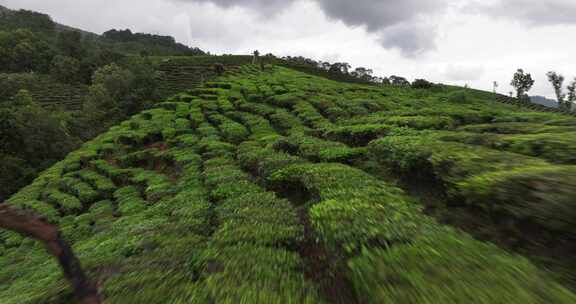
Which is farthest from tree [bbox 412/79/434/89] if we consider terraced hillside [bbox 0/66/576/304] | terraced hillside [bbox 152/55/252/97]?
terraced hillside [bbox 152/55/252/97]

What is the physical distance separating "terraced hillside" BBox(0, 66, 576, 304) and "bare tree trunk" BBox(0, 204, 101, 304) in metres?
0.79

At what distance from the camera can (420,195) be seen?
6.23 metres

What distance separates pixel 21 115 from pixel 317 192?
3270 centimetres

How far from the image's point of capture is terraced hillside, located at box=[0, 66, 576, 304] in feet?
10.7

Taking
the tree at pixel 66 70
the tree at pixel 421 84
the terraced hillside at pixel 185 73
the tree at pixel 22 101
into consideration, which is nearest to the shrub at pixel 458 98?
the tree at pixel 421 84

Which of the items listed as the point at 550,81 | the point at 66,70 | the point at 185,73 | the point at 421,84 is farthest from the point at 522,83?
the point at 66,70

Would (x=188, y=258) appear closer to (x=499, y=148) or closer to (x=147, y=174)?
(x=499, y=148)

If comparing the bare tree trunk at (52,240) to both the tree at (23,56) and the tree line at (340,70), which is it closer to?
the tree line at (340,70)

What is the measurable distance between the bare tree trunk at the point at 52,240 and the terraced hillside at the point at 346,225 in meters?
0.79

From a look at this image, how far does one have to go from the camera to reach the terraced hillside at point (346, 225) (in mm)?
3258

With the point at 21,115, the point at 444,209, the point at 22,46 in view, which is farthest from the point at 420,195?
the point at 22,46

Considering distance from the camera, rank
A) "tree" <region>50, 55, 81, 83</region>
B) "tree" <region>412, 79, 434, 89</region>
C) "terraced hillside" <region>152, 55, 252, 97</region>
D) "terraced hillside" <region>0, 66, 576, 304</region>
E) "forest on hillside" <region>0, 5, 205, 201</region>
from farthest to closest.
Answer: "tree" <region>50, 55, 81, 83</region>, "terraced hillside" <region>152, 55, 252, 97</region>, "tree" <region>412, 79, 434, 89</region>, "forest on hillside" <region>0, 5, 205, 201</region>, "terraced hillside" <region>0, 66, 576, 304</region>

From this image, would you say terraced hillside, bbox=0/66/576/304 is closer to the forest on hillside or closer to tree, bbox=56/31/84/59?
the forest on hillside

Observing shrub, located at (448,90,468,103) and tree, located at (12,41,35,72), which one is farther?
tree, located at (12,41,35,72)
